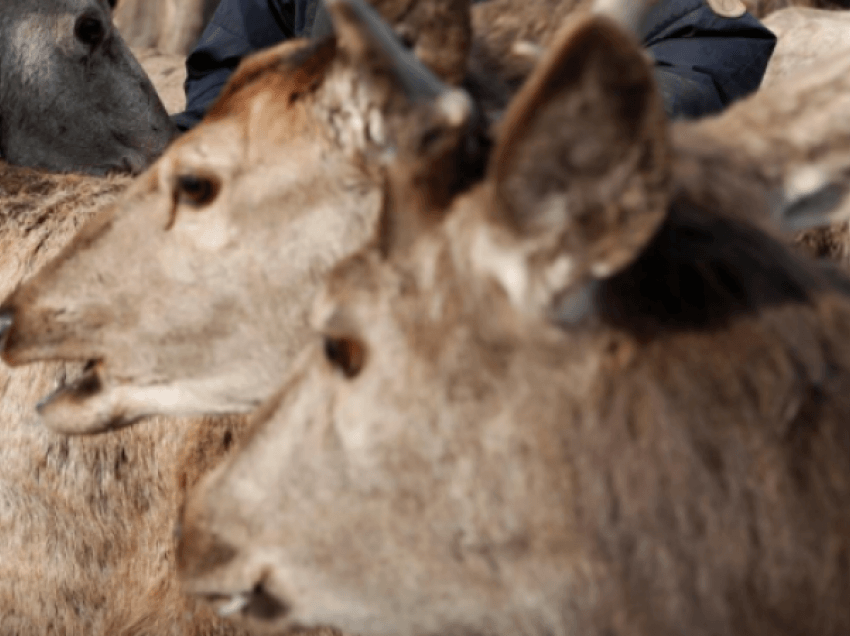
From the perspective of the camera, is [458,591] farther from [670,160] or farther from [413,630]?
[670,160]

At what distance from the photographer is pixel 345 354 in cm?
187

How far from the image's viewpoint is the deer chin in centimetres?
263

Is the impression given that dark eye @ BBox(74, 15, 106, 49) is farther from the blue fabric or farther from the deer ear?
the deer ear

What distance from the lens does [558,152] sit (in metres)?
1.52

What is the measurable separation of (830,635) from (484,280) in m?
0.75

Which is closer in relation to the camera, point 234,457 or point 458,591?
point 458,591

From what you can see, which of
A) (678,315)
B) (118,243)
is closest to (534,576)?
(678,315)

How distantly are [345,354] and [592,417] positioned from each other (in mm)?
406

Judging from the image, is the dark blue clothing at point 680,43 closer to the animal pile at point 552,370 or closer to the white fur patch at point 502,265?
the animal pile at point 552,370

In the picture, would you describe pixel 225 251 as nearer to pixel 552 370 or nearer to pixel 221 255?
pixel 221 255

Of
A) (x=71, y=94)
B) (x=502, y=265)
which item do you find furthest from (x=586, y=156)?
(x=71, y=94)

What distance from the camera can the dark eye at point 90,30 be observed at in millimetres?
5595

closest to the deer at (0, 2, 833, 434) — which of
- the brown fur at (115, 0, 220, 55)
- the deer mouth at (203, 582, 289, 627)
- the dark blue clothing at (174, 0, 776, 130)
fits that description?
the deer mouth at (203, 582, 289, 627)

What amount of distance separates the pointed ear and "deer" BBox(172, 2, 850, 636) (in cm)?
5
